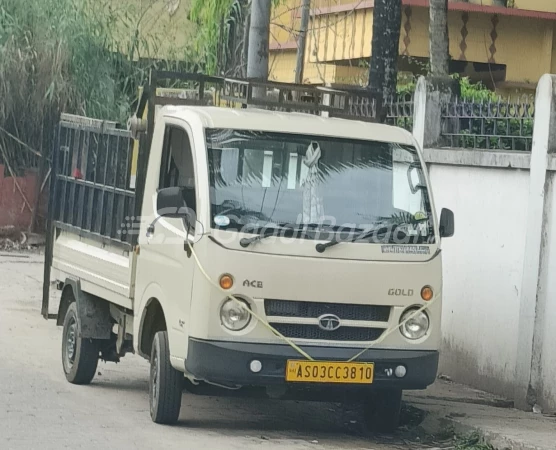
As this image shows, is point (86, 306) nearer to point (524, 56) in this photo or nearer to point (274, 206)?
point (274, 206)

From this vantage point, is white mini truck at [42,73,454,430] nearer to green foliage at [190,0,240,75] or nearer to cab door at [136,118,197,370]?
cab door at [136,118,197,370]

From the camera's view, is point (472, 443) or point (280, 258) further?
point (472, 443)

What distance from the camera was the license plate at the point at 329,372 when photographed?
867 cm

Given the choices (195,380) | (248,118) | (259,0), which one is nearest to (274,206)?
(248,118)

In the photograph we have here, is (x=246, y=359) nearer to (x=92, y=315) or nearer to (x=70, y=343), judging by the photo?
(x=92, y=315)

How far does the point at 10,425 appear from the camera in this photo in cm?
899

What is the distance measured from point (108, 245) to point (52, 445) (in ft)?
8.37

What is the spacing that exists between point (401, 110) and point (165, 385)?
527 cm

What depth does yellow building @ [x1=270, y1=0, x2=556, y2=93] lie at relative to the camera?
2053 cm

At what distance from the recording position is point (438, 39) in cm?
1420

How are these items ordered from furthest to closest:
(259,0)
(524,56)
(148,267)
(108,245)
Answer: (524,56) → (259,0) → (108,245) → (148,267)

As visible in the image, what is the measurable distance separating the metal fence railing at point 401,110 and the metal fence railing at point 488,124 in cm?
56

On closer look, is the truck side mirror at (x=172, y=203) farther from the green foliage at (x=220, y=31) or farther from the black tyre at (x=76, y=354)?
the green foliage at (x=220, y=31)

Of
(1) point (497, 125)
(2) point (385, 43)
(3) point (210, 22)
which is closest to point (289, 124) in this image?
(1) point (497, 125)
